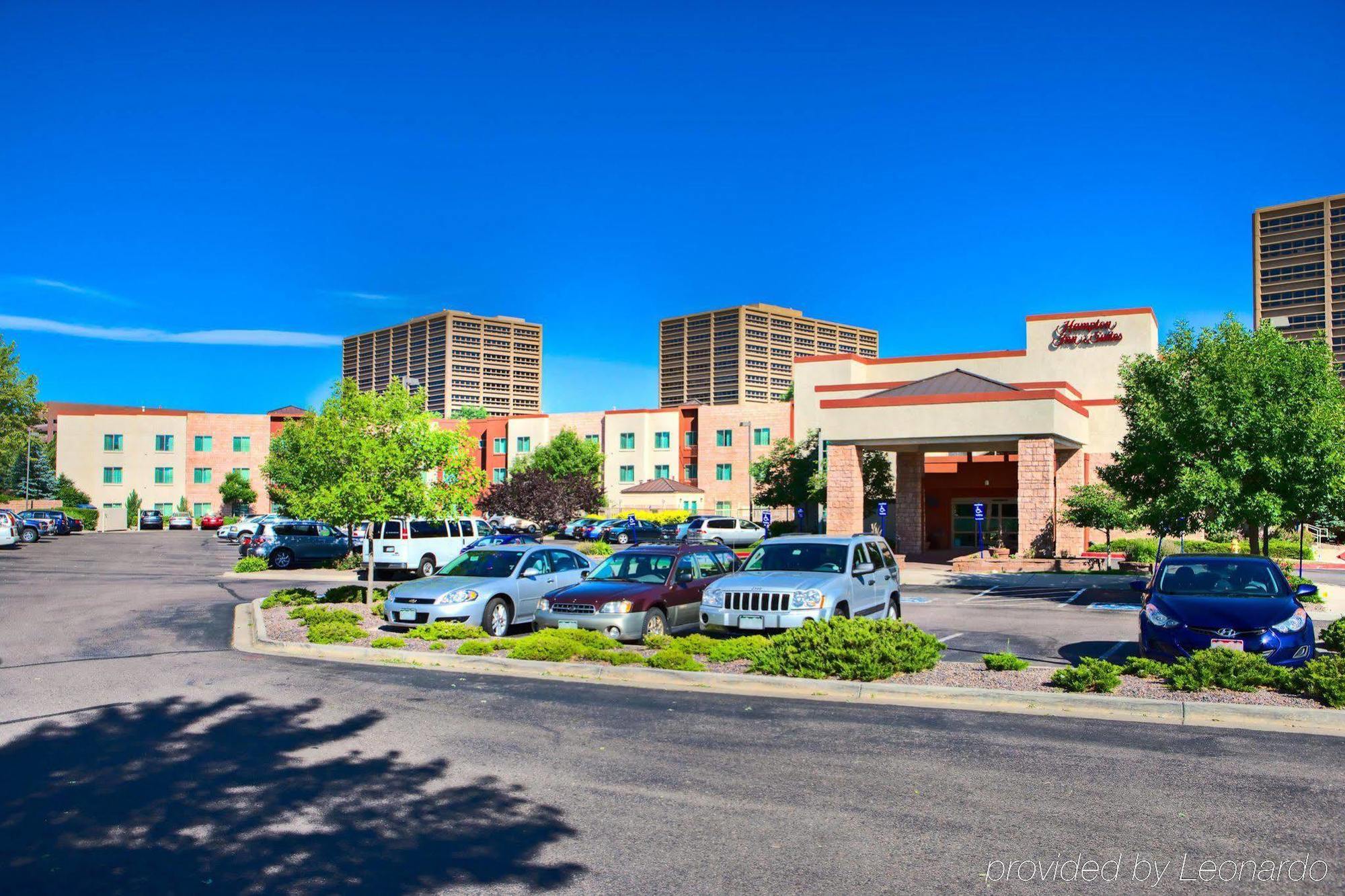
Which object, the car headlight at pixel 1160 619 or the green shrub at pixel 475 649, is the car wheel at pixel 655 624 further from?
the car headlight at pixel 1160 619

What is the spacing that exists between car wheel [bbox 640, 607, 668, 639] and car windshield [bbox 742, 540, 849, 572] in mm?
1467

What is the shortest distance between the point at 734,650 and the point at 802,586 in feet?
5.78

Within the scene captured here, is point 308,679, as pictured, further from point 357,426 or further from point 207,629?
point 357,426

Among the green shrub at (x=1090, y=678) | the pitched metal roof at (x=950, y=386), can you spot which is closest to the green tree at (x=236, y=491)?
the pitched metal roof at (x=950, y=386)

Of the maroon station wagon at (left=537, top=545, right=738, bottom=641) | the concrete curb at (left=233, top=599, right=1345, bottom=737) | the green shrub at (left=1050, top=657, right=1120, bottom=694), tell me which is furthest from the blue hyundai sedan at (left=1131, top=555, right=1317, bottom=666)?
the maroon station wagon at (left=537, top=545, right=738, bottom=641)

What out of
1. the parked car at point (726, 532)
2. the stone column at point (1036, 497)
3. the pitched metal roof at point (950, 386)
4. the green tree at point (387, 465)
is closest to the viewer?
the green tree at point (387, 465)

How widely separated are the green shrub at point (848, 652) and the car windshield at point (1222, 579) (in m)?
3.50

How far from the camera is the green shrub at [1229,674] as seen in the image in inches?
397

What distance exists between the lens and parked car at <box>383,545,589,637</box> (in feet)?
51.9

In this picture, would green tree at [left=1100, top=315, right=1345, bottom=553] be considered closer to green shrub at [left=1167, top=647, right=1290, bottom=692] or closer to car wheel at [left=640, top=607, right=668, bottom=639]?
green shrub at [left=1167, top=647, right=1290, bottom=692]

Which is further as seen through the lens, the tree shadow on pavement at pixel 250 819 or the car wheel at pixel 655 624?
the car wheel at pixel 655 624

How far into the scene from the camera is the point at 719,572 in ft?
55.0

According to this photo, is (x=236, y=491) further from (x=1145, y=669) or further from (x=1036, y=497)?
(x=1145, y=669)

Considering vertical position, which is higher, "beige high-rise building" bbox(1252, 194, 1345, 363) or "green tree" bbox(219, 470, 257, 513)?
"beige high-rise building" bbox(1252, 194, 1345, 363)
